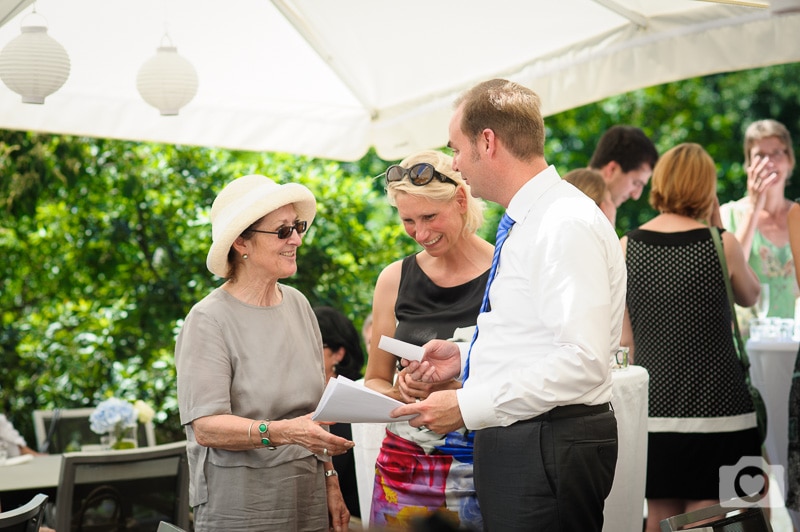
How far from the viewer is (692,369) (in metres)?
4.28

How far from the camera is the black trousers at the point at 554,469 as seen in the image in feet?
8.12

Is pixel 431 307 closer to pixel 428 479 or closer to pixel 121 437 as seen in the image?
pixel 428 479

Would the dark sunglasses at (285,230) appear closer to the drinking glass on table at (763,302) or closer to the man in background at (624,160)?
the man in background at (624,160)

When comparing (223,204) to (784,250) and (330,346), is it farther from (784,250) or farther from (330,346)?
(784,250)

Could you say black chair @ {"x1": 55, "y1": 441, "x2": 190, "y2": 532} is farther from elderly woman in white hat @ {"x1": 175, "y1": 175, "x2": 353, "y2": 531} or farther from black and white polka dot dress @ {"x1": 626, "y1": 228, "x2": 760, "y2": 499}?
black and white polka dot dress @ {"x1": 626, "y1": 228, "x2": 760, "y2": 499}

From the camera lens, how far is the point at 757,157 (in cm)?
562

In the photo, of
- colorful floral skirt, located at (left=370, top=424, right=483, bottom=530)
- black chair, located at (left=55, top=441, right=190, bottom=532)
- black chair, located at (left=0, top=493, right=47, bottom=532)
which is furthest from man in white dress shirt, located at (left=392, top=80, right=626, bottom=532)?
black chair, located at (left=55, top=441, right=190, bottom=532)

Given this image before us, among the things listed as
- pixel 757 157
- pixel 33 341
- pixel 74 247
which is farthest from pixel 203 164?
pixel 757 157

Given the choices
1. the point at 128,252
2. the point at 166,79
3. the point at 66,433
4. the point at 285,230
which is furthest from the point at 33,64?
the point at 128,252

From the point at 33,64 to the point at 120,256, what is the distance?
3718 mm

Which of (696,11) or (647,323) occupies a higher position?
(696,11)

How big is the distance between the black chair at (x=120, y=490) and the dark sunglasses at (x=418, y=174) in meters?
1.72

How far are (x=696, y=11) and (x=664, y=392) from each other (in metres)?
1.68

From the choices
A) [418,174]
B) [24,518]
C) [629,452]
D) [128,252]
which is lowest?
[24,518]
